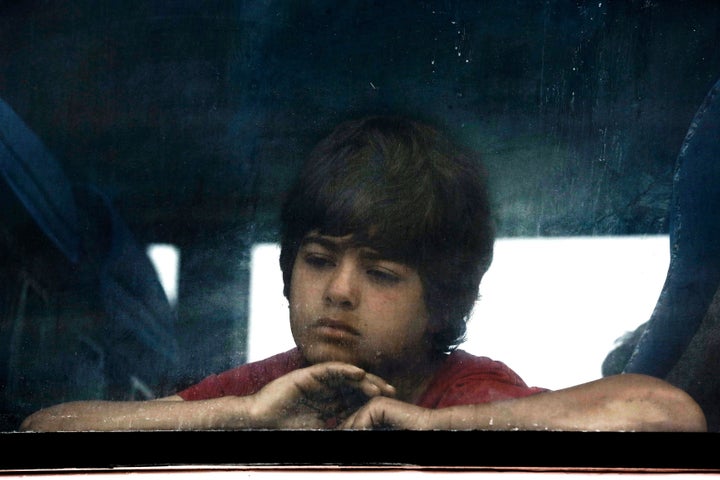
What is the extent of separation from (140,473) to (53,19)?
2361 mm

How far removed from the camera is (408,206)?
6.30 m

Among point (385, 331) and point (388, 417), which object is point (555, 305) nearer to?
point (385, 331)

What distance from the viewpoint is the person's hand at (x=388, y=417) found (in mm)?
6004

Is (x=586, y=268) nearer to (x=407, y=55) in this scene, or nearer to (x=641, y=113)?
(x=641, y=113)

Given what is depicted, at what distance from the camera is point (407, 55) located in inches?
255

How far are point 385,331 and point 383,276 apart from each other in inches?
10.6

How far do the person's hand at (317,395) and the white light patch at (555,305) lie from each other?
199 millimetres

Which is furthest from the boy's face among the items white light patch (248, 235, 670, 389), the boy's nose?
white light patch (248, 235, 670, 389)

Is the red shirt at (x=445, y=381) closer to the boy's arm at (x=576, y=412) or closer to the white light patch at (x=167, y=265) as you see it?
the boy's arm at (x=576, y=412)

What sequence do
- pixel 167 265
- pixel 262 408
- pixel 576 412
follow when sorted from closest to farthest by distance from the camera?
pixel 576 412 < pixel 262 408 < pixel 167 265

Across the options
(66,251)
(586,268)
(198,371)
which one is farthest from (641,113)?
(66,251)

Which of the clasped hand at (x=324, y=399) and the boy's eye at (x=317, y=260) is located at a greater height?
the boy's eye at (x=317, y=260)

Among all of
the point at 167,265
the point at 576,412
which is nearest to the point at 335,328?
the point at 167,265

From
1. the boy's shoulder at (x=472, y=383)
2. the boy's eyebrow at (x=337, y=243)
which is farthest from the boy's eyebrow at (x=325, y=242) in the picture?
the boy's shoulder at (x=472, y=383)
